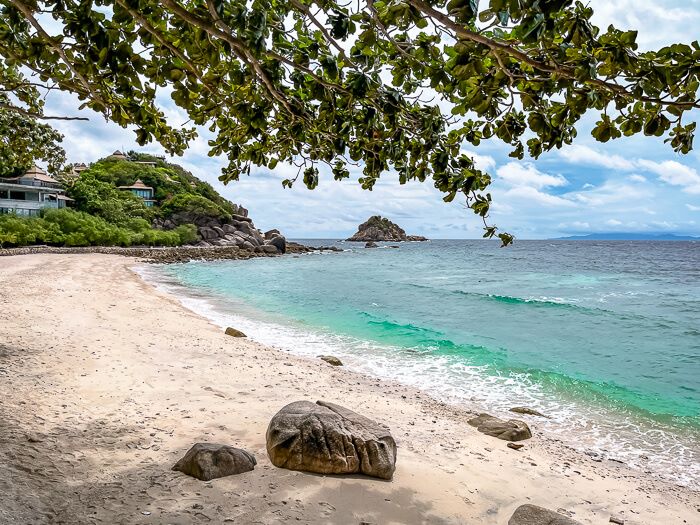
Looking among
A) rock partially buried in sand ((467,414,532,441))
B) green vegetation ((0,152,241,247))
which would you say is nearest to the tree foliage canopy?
rock partially buried in sand ((467,414,532,441))

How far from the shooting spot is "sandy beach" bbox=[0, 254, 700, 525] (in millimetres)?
3799

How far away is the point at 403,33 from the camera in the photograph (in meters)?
3.68

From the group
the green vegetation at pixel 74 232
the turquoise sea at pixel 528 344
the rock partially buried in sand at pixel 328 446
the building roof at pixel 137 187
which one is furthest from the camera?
the building roof at pixel 137 187

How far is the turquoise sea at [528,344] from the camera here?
8.49 metres

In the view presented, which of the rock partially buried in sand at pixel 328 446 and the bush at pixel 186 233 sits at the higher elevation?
the bush at pixel 186 233

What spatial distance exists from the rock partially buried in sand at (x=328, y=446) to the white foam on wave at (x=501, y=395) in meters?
4.40

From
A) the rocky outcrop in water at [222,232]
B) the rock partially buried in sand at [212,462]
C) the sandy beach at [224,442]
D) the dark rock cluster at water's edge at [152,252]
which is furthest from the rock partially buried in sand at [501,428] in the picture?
the rocky outcrop in water at [222,232]

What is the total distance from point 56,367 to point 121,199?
6084cm

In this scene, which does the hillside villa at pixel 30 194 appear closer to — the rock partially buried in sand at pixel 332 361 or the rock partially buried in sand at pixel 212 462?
the rock partially buried in sand at pixel 332 361

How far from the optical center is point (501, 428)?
7.31 meters

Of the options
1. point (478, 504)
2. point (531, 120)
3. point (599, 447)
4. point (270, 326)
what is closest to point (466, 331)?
point (270, 326)

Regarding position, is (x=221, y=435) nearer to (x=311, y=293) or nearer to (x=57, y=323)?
(x=57, y=323)

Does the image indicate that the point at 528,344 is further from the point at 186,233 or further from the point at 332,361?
the point at 186,233

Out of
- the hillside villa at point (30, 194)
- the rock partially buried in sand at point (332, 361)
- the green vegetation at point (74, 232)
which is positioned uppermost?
the hillside villa at point (30, 194)
